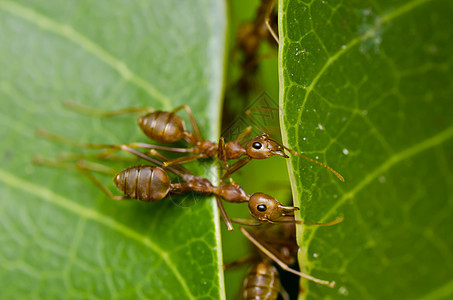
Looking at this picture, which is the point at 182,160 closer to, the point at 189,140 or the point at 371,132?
the point at 189,140

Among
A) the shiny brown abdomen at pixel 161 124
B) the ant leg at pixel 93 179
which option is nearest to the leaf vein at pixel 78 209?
the ant leg at pixel 93 179

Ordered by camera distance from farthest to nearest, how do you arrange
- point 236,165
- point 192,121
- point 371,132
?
point 236,165 → point 192,121 → point 371,132

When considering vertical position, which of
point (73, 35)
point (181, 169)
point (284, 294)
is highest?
point (73, 35)

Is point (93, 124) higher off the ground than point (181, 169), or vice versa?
point (93, 124)

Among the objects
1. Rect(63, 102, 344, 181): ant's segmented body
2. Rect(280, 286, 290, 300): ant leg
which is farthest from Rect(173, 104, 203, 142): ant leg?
Rect(280, 286, 290, 300): ant leg

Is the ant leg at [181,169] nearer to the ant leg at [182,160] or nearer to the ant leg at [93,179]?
the ant leg at [182,160]

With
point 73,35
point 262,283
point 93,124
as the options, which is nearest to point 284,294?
point 262,283

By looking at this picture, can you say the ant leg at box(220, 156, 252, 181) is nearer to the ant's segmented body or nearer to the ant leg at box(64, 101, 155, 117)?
the ant's segmented body

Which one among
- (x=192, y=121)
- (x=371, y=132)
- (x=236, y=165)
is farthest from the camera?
(x=236, y=165)
